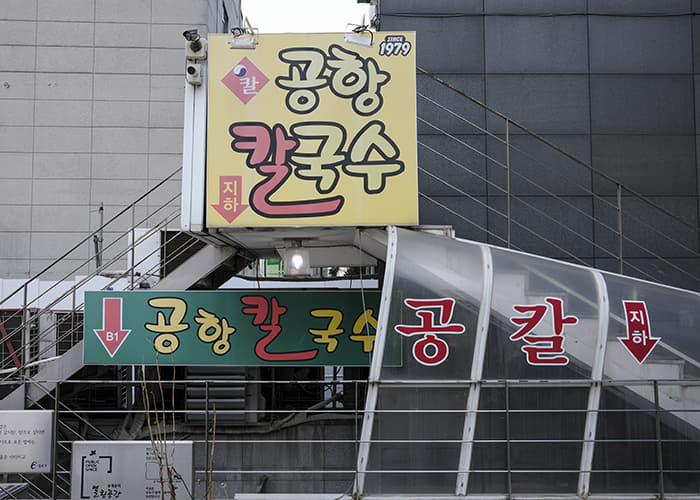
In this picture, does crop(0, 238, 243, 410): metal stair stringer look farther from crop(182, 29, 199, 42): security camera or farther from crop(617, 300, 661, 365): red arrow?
crop(617, 300, 661, 365): red arrow

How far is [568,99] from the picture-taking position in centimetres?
1119

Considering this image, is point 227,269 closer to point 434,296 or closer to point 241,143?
point 241,143

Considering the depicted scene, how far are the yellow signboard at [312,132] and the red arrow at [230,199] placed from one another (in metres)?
0.01

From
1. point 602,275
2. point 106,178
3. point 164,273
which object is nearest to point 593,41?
point 602,275

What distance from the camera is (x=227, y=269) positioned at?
9609 millimetres

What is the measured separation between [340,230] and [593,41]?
673cm

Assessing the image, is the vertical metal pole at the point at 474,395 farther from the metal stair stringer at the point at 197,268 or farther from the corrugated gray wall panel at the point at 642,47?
the corrugated gray wall panel at the point at 642,47

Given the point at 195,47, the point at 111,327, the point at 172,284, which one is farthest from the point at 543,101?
the point at 111,327

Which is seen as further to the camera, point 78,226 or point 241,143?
point 78,226

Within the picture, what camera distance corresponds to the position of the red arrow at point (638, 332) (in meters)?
7.04

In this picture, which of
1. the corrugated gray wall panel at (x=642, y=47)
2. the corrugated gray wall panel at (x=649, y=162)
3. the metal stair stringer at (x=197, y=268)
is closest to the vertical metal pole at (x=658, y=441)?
the corrugated gray wall panel at (x=649, y=162)

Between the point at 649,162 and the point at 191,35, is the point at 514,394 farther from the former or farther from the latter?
the point at 649,162

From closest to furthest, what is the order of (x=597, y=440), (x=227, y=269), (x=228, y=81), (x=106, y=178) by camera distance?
(x=597, y=440), (x=228, y=81), (x=227, y=269), (x=106, y=178)

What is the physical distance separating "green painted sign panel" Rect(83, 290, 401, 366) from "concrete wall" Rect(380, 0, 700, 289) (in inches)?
127
